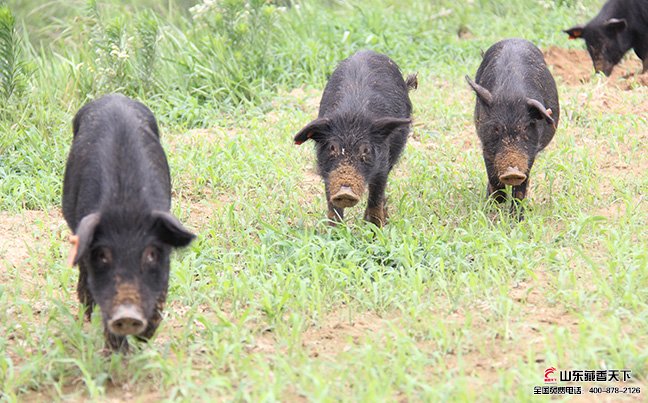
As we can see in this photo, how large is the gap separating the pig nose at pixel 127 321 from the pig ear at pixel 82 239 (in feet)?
0.94

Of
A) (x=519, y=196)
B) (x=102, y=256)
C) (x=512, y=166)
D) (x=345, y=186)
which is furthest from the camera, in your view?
(x=519, y=196)

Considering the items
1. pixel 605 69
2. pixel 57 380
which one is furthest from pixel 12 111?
pixel 605 69

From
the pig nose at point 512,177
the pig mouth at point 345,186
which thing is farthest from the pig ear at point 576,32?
the pig mouth at point 345,186

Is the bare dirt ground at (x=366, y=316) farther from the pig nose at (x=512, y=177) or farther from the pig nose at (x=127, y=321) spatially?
the pig nose at (x=512, y=177)

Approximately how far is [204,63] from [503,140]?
13.0ft

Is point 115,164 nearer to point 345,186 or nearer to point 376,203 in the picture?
point 345,186

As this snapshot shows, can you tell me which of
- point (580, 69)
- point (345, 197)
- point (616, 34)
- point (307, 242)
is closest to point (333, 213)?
point (345, 197)

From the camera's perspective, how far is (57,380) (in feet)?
14.9

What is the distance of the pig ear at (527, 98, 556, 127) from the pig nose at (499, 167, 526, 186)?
1.37 ft

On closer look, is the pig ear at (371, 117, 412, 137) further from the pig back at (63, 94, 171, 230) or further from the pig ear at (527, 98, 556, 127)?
the pig back at (63, 94, 171, 230)

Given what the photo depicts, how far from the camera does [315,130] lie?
635 cm

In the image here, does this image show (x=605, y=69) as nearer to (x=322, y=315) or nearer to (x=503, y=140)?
(x=503, y=140)

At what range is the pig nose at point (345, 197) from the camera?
19.9ft

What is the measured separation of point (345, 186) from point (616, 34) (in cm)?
582
